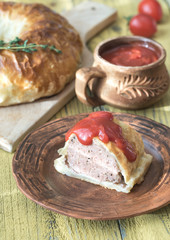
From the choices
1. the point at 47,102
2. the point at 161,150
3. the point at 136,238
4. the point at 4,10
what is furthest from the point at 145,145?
the point at 4,10

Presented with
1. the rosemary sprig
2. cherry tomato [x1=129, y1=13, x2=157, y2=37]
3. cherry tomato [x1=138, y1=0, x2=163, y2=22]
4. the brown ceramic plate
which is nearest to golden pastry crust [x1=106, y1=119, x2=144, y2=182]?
the brown ceramic plate

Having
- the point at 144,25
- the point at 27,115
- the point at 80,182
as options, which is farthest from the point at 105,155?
the point at 144,25

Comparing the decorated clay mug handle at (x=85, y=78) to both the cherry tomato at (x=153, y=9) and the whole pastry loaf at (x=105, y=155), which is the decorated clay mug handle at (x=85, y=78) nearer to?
the whole pastry loaf at (x=105, y=155)

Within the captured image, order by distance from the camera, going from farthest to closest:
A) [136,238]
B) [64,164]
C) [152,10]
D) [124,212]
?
1. [152,10]
2. [64,164]
3. [136,238]
4. [124,212]

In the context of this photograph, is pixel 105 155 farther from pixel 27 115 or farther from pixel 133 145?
pixel 27 115

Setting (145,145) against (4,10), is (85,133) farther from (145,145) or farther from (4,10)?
(4,10)

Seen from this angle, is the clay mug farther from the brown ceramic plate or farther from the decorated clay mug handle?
the brown ceramic plate
